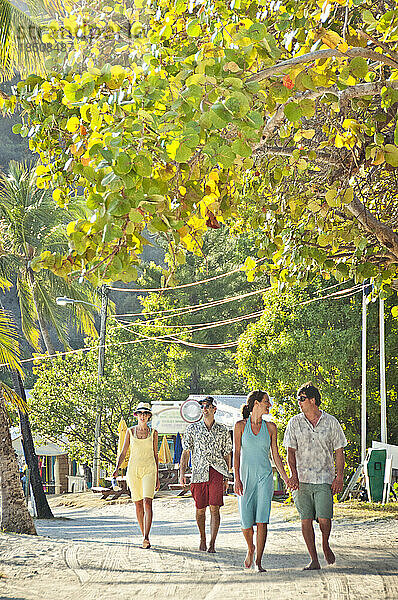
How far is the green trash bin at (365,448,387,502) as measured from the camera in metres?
Answer: 15.6

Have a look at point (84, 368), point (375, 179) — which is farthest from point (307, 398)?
point (84, 368)

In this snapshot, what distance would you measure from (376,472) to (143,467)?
719cm

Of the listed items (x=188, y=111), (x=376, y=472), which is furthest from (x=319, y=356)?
(x=188, y=111)

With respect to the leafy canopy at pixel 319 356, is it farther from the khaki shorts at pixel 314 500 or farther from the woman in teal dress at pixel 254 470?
the khaki shorts at pixel 314 500

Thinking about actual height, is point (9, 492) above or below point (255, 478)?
below

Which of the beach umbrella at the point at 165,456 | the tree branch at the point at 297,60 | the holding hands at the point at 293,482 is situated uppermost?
the tree branch at the point at 297,60

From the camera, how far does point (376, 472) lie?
15.7 metres

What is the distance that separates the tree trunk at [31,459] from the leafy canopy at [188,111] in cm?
1140

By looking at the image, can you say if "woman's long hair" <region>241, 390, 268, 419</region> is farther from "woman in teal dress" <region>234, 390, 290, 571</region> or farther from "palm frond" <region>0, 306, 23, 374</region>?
"palm frond" <region>0, 306, 23, 374</region>

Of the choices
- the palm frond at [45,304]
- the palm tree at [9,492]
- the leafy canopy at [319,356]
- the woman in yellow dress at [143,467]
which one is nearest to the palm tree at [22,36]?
the palm tree at [9,492]

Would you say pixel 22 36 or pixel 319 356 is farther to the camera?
pixel 319 356

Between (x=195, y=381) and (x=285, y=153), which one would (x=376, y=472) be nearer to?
(x=285, y=153)

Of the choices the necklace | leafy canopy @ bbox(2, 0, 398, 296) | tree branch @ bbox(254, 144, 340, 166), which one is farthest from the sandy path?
tree branch @ bbox(254, 144, 340, 166)

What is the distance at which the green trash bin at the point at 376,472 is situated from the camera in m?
15.6
